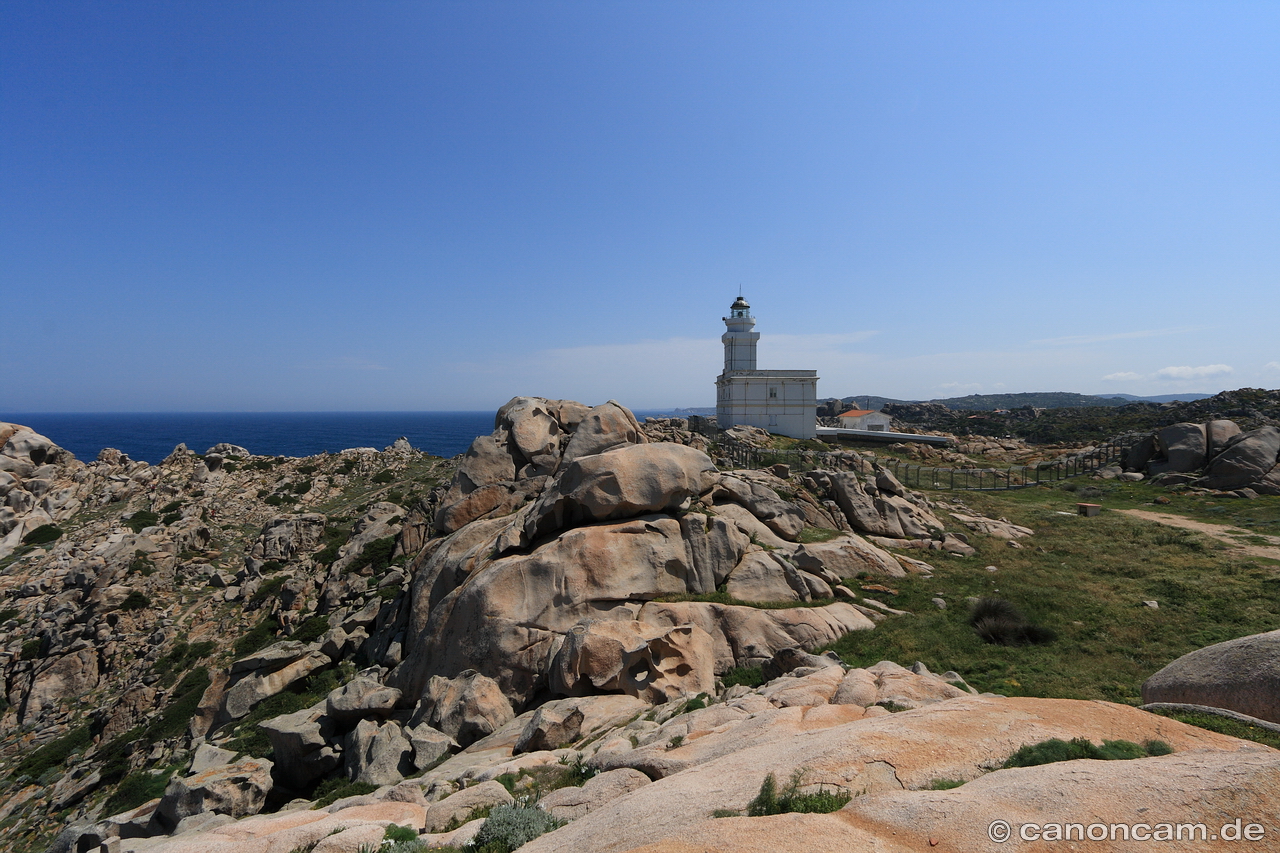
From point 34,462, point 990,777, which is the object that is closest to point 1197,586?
point 990,777

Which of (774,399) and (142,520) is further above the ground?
(774,399)

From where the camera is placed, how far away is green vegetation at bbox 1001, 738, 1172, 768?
6730 millimetres

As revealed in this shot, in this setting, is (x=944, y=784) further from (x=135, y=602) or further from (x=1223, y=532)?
(x=135, y=602)

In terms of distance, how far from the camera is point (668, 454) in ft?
67.2

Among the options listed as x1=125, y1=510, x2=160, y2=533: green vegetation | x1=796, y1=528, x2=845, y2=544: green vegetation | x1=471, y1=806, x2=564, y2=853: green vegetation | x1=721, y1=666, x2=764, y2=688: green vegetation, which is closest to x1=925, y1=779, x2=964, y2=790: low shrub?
x1=471, y1=806, x2=564, y2=853: green vegetation

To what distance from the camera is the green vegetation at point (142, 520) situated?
3897 cm

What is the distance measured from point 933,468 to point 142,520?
6504 centimetres

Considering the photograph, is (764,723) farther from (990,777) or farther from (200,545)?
(200,545)

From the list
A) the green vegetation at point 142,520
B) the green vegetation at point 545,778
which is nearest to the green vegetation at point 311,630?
the green vegetation at point 545,778

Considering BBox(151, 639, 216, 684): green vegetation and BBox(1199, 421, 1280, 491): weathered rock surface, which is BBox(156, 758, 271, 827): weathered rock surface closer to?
BBox(151, 639, 216, 684): green vegetation

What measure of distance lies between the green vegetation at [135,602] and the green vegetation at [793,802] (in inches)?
1412

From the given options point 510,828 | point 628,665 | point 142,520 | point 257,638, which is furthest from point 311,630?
point 142,520

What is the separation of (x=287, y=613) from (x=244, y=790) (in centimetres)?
1648

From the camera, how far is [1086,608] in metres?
19.2
